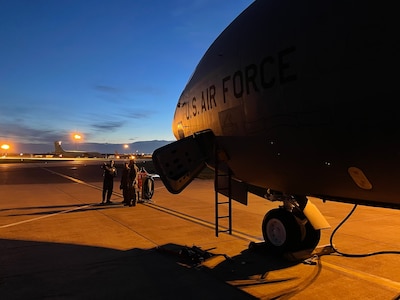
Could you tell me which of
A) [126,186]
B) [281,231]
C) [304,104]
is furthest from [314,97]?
[126,186]

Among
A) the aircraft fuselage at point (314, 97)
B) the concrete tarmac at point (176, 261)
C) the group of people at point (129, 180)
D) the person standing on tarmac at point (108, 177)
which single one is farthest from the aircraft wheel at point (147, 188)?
the aircraft fuselage at point (314, 97)

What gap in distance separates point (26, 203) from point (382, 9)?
1596 centimetres

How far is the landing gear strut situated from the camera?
276 inches

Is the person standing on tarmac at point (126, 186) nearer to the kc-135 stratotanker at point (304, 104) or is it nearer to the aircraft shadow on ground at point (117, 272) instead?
the aircraft shadow on ground at point (117, 272)

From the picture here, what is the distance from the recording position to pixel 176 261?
697 centimetres

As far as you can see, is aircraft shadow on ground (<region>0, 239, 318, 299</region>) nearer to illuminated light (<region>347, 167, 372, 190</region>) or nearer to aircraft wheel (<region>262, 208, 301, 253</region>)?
aircraft wheel (<region>262, 208, 301, 253</region>)

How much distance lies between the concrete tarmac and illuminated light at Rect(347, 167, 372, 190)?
2.12 meters

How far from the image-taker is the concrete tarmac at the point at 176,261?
5.47 m

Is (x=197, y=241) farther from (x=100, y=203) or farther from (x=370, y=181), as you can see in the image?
(x=100, y=203)

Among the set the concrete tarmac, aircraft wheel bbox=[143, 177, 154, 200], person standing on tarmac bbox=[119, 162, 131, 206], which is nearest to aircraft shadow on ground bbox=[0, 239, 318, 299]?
the concrete tarmac

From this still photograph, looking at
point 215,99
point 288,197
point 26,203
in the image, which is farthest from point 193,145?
point 26,203

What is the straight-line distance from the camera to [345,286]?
5617 millimetres

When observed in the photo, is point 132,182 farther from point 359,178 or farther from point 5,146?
point 5,146

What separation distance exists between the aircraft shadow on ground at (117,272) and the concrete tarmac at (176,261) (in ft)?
0.05
